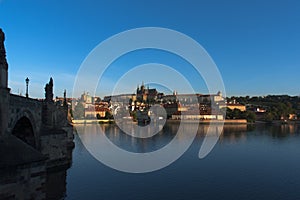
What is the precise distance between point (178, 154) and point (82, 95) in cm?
12888

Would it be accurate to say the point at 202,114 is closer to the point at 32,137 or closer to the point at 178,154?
the point at 178,154

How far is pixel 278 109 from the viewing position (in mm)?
124562

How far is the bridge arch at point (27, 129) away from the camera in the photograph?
1743cm

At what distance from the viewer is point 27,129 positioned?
18.8 meters

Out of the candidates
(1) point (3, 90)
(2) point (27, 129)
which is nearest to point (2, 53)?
(1) point (3, 90)

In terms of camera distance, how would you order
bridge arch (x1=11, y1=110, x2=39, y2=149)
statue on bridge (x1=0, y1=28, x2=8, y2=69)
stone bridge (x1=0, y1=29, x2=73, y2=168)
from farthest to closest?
bridge arch (x1=11, y1=110, x2=39, y2=149), stone bridge (x1=0, y1=29, x2=73, y2=168), statue on bridge (x1=0, y1=28, x2=8, y2=69)

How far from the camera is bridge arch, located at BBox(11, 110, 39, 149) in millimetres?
17433

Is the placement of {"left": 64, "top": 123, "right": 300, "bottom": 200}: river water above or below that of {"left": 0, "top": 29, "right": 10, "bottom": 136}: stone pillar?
below

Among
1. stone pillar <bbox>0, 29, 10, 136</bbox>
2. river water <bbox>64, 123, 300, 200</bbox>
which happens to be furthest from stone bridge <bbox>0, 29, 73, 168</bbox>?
river water <bbox>64, 123, 300, 200</bbox>

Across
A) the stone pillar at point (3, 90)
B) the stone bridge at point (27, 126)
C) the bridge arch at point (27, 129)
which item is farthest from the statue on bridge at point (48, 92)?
the stone pillar at point (3, 90)

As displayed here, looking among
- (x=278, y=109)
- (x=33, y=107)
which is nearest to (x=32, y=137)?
(x=33, y=107)

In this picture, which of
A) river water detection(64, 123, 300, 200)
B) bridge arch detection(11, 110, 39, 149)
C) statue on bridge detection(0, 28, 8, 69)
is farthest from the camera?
river water detection(64, 123, 300, 200)

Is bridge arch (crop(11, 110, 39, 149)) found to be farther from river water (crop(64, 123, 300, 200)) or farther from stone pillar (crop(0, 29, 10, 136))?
stone pillar (crop(0, 29, 10, 136))

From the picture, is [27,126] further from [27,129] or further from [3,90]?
[3,90]
